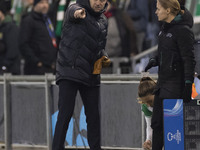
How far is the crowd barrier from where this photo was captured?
A: 1087cm

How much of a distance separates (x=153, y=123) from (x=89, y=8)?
4.99 ft

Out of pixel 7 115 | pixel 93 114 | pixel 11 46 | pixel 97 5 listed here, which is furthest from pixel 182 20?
pixel 11 46

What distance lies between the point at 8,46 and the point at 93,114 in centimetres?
591

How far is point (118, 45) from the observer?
15.9 m

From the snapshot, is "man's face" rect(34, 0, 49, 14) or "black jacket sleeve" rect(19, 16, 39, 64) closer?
"black jacket sleeve" rect(19, 16, 39, 64)

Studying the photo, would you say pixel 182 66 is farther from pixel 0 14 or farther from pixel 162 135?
pixel 0 14

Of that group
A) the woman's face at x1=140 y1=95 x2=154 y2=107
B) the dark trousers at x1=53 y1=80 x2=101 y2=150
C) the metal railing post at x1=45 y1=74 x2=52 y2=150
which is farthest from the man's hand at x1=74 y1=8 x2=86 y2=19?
the metal railing post at x1=45 y1=74 x2=52 y2=150

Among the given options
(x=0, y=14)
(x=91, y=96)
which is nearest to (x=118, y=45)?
(x=0, y=14)

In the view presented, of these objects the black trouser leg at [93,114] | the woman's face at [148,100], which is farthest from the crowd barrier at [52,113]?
the woman's face at [148,100]

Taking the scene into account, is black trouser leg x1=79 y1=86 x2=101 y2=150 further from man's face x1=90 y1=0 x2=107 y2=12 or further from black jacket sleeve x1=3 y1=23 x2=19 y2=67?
black jacket sleeve x1=3 y1=23 x2=19 y2=67

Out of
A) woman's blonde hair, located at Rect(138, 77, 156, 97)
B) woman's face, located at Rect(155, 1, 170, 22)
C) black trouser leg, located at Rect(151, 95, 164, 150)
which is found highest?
woman's face, located at Rect(155, 1, 170, 22)

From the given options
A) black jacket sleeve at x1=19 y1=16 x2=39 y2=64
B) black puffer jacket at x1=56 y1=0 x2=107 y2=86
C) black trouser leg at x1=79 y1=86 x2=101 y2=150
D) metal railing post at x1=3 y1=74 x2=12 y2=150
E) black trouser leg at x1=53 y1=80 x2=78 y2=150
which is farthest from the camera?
black jacket sleeve at x1=19 y1=16 x2=39 y2=64

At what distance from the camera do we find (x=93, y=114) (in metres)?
9.56

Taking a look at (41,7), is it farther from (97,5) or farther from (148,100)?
(148,100)
